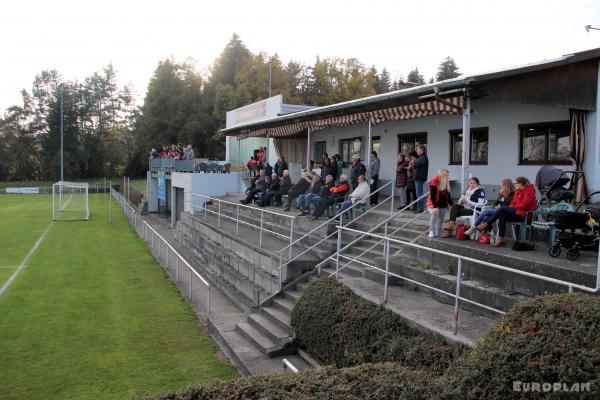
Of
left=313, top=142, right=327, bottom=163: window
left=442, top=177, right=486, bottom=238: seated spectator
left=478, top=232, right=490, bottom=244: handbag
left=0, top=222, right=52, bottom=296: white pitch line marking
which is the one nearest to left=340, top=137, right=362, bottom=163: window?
left=313, top=142, right=327, bottom=163: window

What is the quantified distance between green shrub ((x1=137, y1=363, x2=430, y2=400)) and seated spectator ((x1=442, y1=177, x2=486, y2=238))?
15.8 feet

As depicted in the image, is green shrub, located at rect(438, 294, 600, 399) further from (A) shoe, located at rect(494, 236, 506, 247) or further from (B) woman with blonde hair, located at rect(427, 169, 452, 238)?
(B) woman with blonde hair, located at rect(427, 169, 452, 238)

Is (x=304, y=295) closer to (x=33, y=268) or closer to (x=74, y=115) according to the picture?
(x=33, y=268)

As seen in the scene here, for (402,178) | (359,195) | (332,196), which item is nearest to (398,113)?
(402,178)

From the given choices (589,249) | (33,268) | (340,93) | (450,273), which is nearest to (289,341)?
(450,273)

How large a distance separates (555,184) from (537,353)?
19.0 ft

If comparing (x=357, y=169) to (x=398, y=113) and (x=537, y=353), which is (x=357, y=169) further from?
(x=537, y=353)

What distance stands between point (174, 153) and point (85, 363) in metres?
24.4

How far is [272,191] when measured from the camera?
711 inches

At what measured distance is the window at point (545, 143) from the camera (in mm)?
11516

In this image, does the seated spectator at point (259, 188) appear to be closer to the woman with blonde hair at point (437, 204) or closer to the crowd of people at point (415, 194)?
the crowd of people at point (415, 194)

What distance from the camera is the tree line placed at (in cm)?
6322

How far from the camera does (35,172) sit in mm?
82750

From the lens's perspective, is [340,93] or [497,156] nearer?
[497,156]
